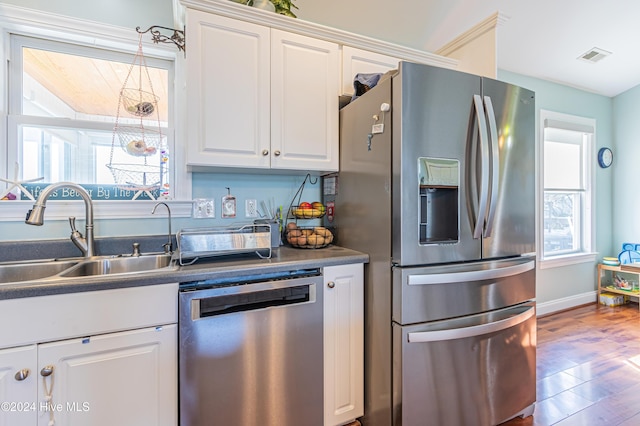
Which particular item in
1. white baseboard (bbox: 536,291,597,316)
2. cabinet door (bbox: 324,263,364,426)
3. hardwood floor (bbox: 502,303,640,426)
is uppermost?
cabinet door (bbox: 324,263,364,426)

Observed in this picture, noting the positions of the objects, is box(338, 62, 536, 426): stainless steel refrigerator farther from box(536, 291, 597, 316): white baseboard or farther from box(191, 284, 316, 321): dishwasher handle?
box(536, 291, 597, 316): white baseboard

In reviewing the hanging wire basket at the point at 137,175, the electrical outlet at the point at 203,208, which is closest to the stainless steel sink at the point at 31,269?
the hanging wire basket at the point at 137,175

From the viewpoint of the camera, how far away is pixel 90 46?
1.70 metres

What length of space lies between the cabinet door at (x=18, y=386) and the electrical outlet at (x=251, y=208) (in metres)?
1.14

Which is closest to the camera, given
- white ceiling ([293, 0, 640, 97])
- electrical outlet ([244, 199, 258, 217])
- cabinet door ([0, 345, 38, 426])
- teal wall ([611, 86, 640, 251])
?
cabinet door ([0, 345, 38, 426])

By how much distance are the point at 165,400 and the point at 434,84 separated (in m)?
1.78

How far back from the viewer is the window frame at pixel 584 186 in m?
3.10

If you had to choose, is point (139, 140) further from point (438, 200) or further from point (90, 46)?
point (438, 200)

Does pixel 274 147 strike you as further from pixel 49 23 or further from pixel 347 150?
pixel 49 23

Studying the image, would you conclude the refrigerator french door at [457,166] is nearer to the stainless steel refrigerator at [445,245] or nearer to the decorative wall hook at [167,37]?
the stainless steel refrigerator at [445,245]

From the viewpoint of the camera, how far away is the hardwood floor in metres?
1.68

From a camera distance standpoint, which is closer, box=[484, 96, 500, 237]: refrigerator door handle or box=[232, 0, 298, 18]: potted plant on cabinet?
box=[484, 96, 500, 237]: refrigerator door handle

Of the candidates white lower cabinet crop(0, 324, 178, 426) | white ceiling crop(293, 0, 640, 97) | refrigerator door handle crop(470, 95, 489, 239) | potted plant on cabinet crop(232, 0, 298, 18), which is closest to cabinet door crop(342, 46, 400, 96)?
potted plant on cabinet crop(232, 0, 298, 18)

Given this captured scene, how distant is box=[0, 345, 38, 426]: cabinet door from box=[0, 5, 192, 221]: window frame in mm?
803
